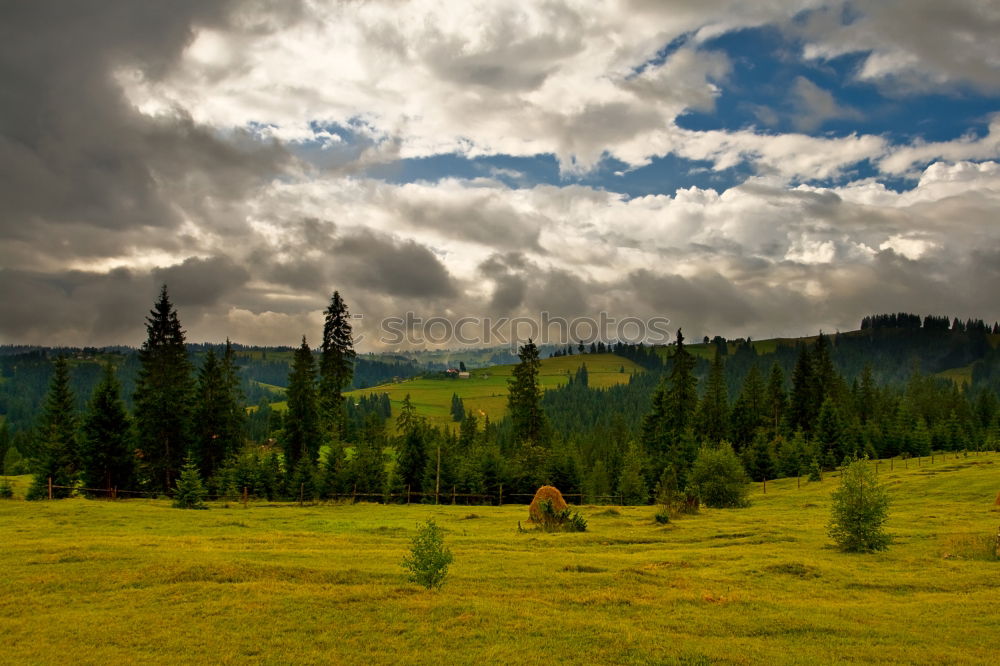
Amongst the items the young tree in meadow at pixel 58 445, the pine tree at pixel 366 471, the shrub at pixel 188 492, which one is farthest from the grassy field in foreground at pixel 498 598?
the pine tree at pixel 366 471

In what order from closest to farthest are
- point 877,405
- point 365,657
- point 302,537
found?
point 365,657 < point 302,537 < point 877,405

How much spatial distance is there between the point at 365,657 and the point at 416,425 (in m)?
61.1

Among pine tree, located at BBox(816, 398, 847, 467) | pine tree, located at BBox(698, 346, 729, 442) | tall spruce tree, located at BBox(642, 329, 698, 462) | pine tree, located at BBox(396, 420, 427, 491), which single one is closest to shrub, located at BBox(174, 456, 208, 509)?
pine tree, located at BBox(396, 420, 427, 491)

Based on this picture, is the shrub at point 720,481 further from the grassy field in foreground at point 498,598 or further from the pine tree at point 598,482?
the pine tree at point 598,482

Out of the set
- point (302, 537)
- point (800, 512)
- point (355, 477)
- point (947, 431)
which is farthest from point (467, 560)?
point (947, 431)

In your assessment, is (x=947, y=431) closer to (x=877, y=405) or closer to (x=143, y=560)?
(x=877, y=405)

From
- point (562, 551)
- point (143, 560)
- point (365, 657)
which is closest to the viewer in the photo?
point (365, 657)

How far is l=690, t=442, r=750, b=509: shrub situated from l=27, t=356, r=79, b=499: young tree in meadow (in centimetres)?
6375

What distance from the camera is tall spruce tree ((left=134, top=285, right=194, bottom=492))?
6906 cm

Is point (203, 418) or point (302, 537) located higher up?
point (203, 418)

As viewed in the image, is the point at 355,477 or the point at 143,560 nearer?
the point at 143,560

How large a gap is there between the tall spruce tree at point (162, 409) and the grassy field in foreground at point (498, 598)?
29583 mm

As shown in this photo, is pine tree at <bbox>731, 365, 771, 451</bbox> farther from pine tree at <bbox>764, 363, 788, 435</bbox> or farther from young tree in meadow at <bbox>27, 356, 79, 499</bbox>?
young tree in meadow at <bbox>27, 356, 79, 499</bbox>

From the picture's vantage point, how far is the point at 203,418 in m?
73.6
